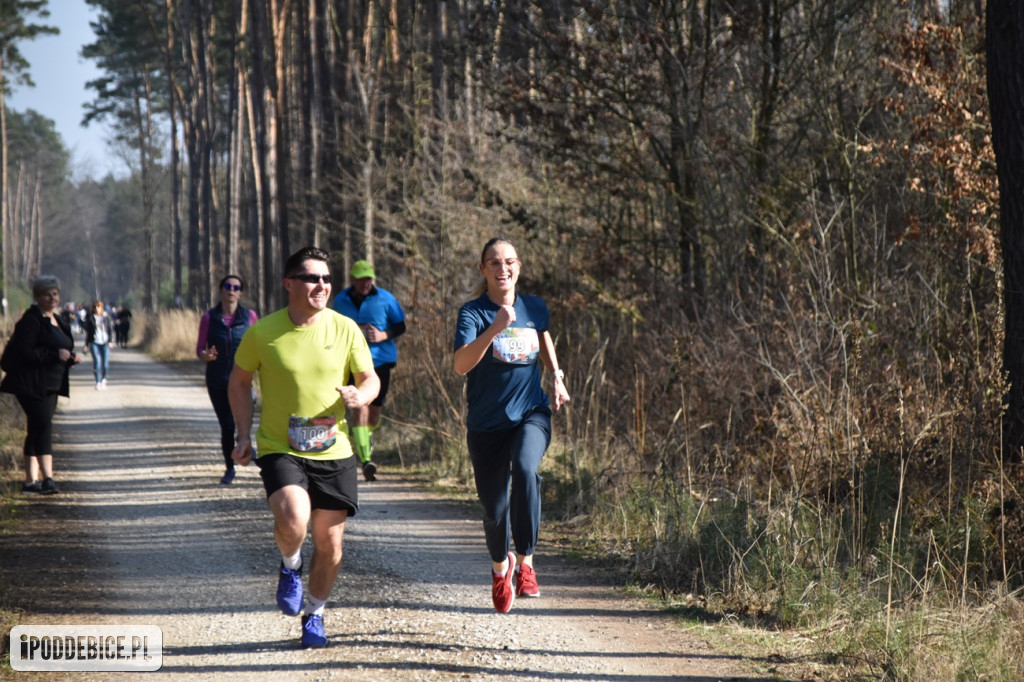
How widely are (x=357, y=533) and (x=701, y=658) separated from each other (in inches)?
136

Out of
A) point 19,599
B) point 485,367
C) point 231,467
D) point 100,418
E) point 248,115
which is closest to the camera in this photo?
point 485,367

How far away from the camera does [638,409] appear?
907 centimetres

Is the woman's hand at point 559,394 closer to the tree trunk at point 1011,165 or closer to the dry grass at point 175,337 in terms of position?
the tree trunk at point 1011,165

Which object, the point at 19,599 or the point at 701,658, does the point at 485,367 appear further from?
the point at 19,599

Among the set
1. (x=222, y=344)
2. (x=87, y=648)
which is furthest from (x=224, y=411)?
(x=87, y=648)

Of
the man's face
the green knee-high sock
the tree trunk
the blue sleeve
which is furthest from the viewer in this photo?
the green knee-high sock

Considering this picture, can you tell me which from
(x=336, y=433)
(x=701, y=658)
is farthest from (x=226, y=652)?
(x=701, y=658)

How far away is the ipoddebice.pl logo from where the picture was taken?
16.6ft

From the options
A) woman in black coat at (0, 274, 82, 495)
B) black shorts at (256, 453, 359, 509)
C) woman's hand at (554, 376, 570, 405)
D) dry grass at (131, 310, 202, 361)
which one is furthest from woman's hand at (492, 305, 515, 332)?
dry grass at (131, 310, 202, 361)

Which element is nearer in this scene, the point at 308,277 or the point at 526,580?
the point at 308,277

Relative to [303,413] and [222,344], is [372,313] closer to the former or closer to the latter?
[222,344]

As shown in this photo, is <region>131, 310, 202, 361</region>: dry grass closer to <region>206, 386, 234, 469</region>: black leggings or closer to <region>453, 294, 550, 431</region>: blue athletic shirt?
<region>206, 386, 234, 469</region>: black leggings

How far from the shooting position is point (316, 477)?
489 centimetres

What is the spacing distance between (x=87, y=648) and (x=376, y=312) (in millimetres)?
4940
